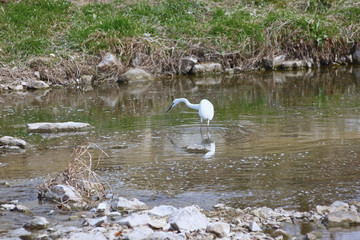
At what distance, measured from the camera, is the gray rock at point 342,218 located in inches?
199

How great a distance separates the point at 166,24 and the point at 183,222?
13190 millimetres

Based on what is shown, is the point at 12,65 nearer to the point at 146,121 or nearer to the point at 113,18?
the point at 113,18

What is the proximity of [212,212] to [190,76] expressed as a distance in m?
11.2

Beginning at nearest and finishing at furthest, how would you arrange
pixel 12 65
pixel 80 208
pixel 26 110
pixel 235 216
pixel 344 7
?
pixel 235 216
pixel 80 208
pixel 26 110
pixel 12 65
pixel 344 7

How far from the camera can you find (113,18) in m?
16.8

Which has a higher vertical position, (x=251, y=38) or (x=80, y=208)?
(x=251, y=38)

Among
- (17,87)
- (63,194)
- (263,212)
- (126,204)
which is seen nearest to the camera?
(263,212)

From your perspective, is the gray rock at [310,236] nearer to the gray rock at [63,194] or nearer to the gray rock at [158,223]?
the gray rock at [158,223]

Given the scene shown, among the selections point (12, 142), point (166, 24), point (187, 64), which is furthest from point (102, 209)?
point (166, 24)

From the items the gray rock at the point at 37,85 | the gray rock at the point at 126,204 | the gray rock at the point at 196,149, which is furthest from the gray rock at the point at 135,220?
the gray rock at the point at 37,85

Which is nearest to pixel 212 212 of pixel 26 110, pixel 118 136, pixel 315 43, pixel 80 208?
pixel 80 208

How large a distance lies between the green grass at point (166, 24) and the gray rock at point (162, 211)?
11.3 metres

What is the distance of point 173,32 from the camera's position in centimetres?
1705

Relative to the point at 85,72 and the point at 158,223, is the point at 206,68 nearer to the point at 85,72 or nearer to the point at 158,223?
the point at 85,72
